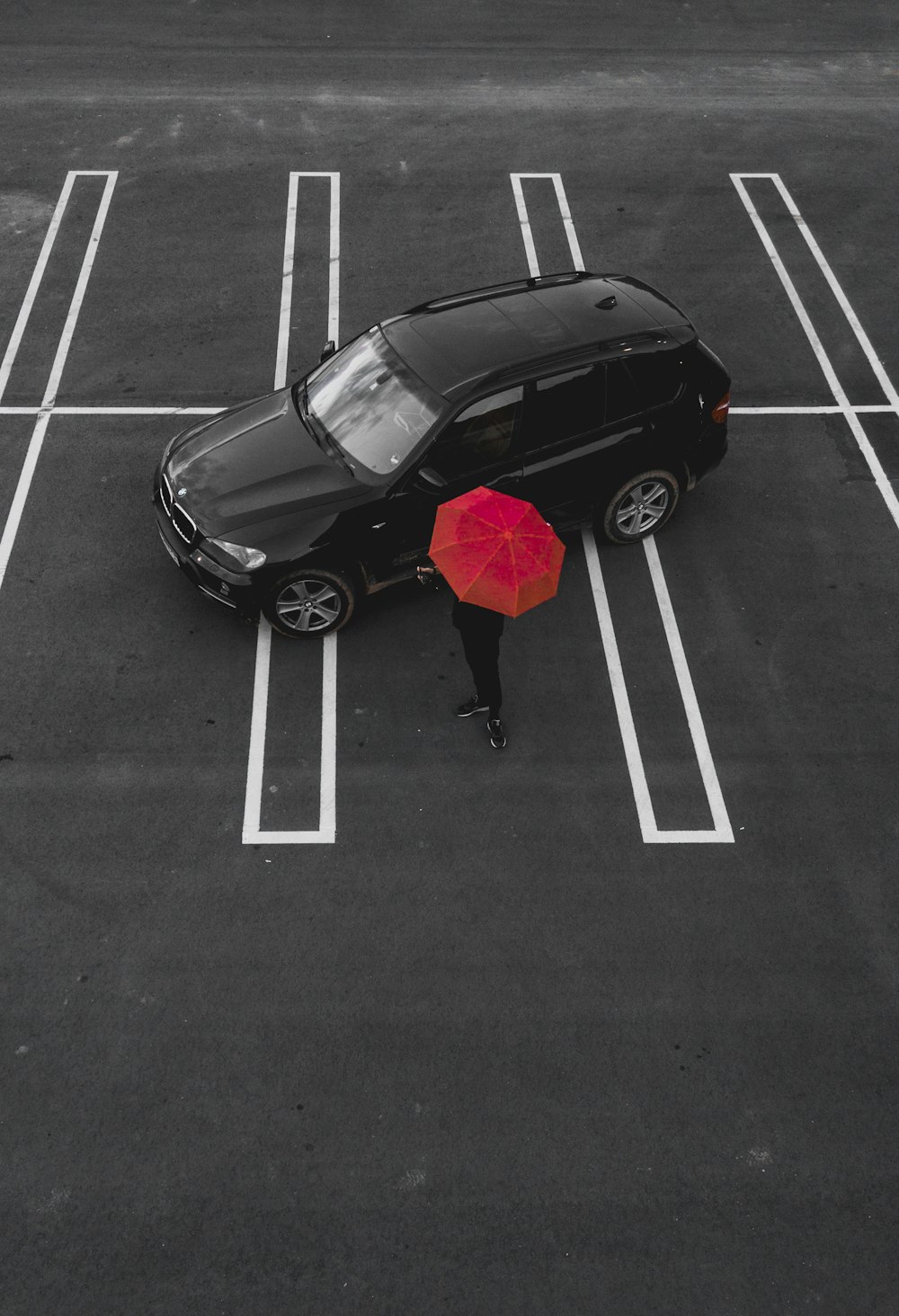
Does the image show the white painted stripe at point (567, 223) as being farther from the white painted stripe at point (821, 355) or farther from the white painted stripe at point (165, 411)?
the white painted stripe at point (165, 411)

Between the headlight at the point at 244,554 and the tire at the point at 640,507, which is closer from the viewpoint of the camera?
the headlight at the point at 244,554

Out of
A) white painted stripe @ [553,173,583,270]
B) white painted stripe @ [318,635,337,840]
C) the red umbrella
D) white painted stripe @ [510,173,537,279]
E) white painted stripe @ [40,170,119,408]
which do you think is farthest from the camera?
white painted stripe @ [553,173,583,270]

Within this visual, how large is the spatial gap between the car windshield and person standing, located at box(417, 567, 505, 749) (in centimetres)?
125

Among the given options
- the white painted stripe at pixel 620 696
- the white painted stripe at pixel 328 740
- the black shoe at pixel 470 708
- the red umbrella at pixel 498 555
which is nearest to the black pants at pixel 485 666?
the black shoe at pixel 470 708

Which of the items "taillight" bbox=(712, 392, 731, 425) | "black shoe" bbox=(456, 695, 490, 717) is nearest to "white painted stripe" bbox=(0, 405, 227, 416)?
"black shoe" bbox=(456, 695, 490, 717)

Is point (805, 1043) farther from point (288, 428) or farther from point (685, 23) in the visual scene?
point (685, 23)

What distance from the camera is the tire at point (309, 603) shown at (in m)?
7.59

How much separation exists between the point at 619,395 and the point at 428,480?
1776mm

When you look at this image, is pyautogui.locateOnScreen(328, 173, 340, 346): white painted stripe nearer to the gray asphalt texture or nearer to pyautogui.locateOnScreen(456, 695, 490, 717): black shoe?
the gray asphalt texture

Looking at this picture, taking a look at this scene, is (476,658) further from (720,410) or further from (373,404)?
(720,410)

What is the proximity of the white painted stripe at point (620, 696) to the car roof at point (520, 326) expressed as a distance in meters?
1.77

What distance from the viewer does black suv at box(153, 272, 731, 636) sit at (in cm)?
758

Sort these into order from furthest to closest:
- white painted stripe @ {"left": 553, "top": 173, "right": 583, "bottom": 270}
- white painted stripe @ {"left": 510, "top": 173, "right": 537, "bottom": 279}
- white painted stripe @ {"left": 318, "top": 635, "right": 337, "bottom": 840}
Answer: white painted stripe @ {"left": 553, "top": 173, "right": 583, "bottom": 270}
white painted stripe @ {"left": 510, "top": 173, "right": 537, "bottom": 279}
white painted stripe @ {"left": 318, "top": 635, "right": 337, "bottom": 840}

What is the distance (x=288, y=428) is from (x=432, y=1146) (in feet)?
17.7
